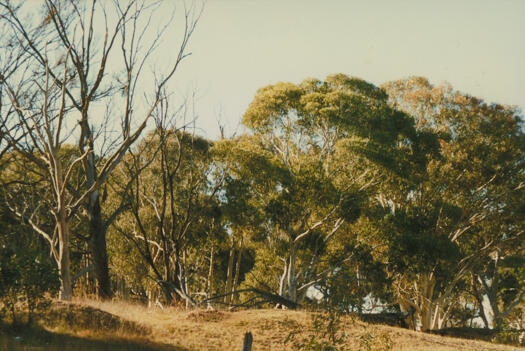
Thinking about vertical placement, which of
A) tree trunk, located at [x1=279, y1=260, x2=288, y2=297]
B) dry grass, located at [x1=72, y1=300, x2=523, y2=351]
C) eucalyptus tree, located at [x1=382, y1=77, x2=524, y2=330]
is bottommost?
dry grass, located at [x1=72, y1=300, x2=523, y2=351]

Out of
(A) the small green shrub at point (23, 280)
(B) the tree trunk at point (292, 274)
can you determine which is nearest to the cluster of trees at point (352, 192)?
(B) the tree trunk at point (292, 274)

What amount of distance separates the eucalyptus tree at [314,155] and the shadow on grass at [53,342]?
12763 millimetres

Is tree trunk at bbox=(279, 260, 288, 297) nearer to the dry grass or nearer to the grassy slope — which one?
the dry grass

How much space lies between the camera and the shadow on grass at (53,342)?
7996mm

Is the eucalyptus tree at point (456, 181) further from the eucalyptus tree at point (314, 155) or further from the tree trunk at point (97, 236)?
the tree trunk at point (97, 236)

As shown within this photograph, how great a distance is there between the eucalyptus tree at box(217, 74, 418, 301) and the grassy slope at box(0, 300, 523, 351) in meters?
8.05

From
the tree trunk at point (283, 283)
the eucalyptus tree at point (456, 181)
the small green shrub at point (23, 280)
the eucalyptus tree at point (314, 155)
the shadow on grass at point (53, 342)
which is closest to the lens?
the shadow on grass at point (53, 342)

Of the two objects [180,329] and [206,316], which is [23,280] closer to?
[180,329]

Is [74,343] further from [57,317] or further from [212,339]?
[212,339]

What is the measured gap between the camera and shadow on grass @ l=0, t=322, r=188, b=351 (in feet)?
26.2

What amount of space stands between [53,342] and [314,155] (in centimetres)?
1748

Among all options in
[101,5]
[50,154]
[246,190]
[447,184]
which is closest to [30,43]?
[101,5]

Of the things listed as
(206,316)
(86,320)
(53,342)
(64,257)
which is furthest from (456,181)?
(53,342)

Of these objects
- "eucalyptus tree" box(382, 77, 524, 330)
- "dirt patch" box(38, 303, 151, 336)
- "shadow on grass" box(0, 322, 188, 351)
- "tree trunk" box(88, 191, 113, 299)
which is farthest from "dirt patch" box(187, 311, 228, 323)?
"eucalyptus tree" box(382, 77, 524, 330)
